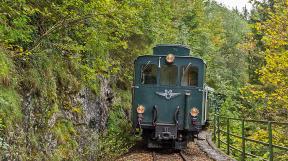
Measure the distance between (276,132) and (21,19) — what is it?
8776 mm

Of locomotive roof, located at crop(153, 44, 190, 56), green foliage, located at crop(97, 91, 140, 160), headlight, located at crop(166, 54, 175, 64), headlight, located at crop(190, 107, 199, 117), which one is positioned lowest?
green foliage, located at crop(97, 91, 140, 160)

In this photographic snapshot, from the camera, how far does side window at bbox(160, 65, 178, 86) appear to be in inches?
489

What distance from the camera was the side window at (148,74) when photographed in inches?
488

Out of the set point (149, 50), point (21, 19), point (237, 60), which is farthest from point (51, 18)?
point (237, 60)

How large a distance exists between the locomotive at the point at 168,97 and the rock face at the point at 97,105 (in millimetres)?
1089

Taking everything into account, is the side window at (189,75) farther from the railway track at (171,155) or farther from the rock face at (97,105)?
the rock face at (97,105)

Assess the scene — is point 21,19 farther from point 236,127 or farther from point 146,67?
point 236,127

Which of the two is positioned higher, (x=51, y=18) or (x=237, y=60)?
(x=237, y=60)

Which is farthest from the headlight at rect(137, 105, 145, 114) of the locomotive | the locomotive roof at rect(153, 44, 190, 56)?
the locomotive roof at rect(153, 44, 190, 56)

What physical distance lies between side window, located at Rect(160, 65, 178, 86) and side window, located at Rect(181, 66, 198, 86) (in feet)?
0.73

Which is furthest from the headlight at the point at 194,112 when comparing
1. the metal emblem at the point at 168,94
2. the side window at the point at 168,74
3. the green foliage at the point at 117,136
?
the green foliage at the point at 117,136

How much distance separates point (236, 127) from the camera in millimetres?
22531

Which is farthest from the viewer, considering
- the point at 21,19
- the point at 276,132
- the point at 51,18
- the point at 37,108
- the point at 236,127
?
the point at 236,127

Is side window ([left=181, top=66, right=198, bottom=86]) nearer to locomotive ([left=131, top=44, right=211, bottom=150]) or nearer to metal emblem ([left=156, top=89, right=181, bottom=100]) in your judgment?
locomotive ([left=131, top=44, right=211, bottom=150])
